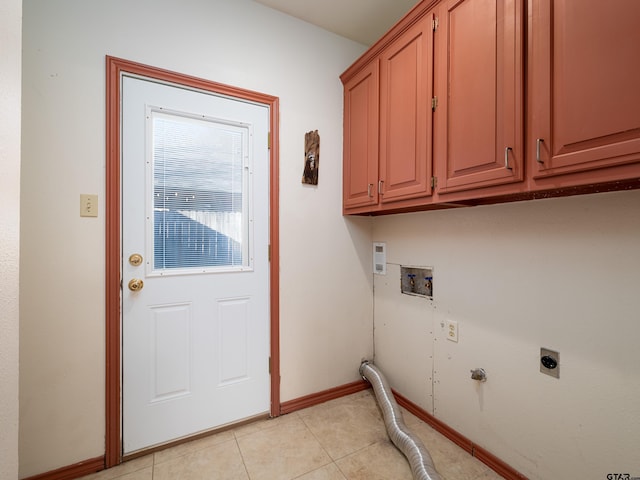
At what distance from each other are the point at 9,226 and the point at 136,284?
0.71 metres

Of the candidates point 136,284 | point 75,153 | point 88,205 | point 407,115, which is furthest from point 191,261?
point 407,115

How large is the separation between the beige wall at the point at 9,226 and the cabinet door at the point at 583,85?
171 centimetres

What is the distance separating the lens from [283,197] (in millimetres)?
1917

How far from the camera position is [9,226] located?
862 mm

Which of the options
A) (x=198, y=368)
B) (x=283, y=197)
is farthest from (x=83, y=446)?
(x=283, y=197)

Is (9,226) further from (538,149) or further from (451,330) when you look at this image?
(451,330)

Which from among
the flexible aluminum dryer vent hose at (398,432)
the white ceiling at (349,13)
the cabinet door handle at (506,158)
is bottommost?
the flexible aluminum dryer vent hose at (398,432)

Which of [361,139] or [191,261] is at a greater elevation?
[361,139]

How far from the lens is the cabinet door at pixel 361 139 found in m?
1.83

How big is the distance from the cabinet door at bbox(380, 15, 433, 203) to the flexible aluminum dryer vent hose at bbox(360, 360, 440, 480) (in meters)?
1.28

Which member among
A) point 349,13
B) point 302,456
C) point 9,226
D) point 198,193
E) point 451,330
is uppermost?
point 349,13

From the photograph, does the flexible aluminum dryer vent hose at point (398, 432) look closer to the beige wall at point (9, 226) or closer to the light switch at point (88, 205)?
the beige wall at point (9, 226)

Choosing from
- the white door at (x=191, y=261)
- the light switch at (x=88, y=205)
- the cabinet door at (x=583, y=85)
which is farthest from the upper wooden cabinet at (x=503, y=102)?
the light switch at (x=88, y=205)

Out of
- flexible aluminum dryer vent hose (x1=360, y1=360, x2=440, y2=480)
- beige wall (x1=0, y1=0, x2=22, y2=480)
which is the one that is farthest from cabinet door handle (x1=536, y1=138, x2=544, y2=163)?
beige wall (x1=0, y1=0, x2=22, y2=480)
